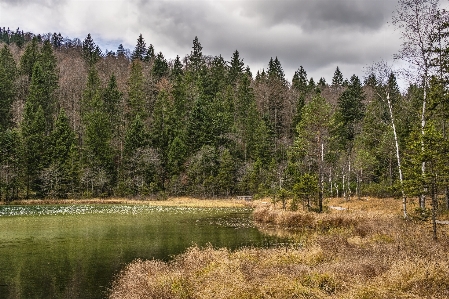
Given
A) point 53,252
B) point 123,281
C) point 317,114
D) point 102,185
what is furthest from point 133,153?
point 123,281

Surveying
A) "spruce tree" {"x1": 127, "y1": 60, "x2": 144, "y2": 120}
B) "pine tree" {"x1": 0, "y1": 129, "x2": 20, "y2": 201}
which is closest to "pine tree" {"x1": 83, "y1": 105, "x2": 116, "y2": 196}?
"spruce tree" {"x1": 127, "y1": 60, "x2": 144, "y2": 120}

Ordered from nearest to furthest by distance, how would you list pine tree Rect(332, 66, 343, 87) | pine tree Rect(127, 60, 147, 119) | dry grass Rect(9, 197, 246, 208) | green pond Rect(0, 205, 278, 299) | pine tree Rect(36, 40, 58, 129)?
1. green pond Rect(0, 205, 278, 299)
2. dry grass Rect(9, 197, 246, 208)
3. pine tree Rect(36, 40, 58, 129)
4. pine tree Rect(127, 60, 147, 119)
5. pine tree Rect(332, 66, 343, 87)

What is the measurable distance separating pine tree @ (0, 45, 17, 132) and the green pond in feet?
174

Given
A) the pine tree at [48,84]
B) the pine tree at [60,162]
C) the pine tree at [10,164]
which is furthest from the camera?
the pine tree at [48,84]

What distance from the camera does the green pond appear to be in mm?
14078

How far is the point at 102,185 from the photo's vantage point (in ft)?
228

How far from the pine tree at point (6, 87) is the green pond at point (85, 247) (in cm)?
5317

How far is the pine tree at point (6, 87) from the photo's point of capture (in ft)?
261

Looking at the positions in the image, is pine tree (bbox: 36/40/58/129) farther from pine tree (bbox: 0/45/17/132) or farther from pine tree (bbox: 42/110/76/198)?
pine tree (bbox: 42/110/76/198)

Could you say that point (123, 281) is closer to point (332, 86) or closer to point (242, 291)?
point (242, 291)

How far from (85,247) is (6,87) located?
75.0 m

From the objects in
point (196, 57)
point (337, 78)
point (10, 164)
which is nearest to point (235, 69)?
point (196, 57)

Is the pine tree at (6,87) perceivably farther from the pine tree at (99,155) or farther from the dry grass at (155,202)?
the dry grass at (155,202)

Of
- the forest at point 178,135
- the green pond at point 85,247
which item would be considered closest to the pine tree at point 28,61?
the forest at point 178,135
